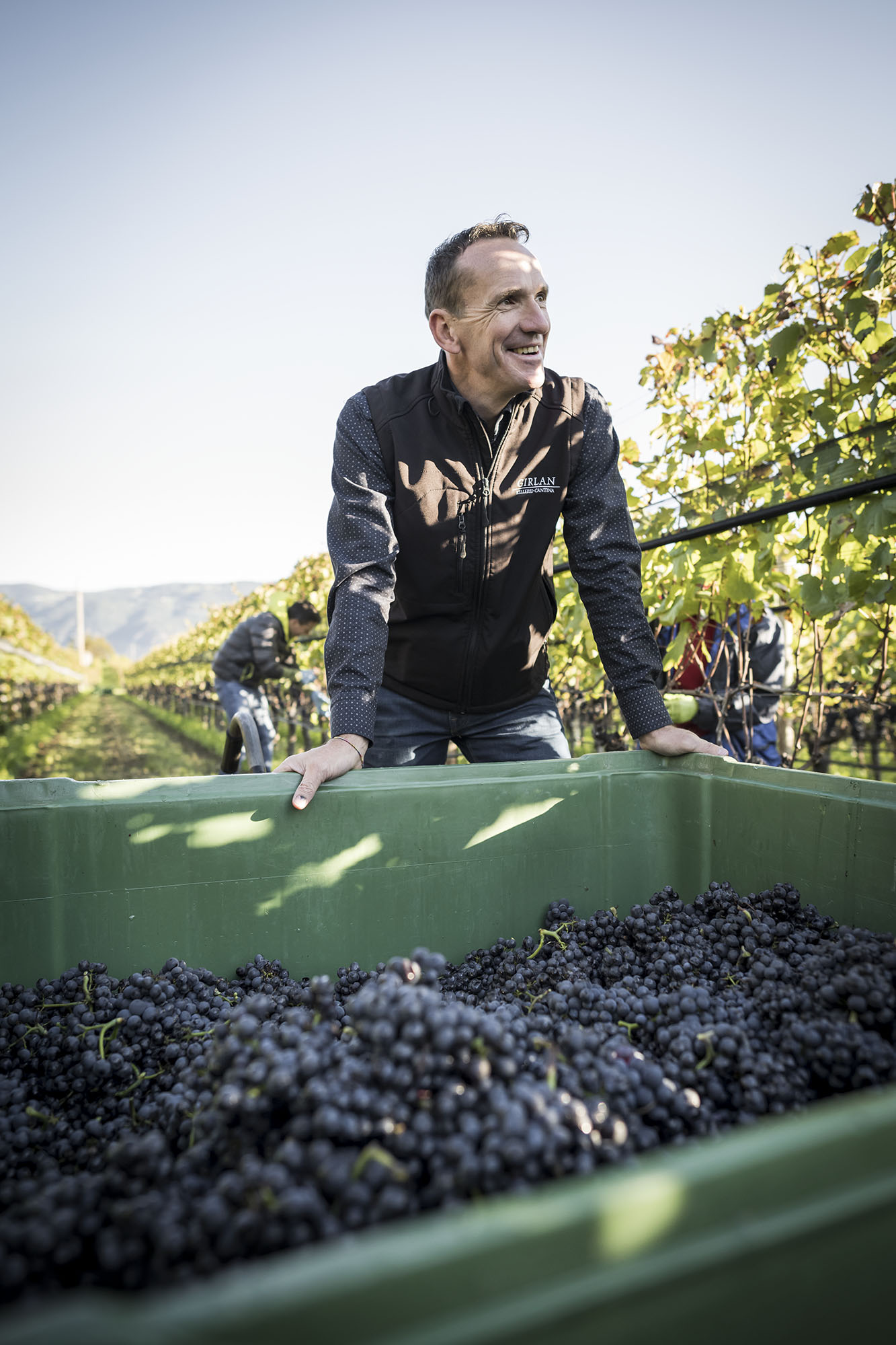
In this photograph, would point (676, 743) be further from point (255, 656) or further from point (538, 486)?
point (255, 656)

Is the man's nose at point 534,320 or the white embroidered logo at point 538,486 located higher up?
the man's nose at point 534,320

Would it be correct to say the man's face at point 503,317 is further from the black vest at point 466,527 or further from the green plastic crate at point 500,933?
the green plastic crate at point 500,933

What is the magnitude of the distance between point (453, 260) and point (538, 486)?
22.4 inches

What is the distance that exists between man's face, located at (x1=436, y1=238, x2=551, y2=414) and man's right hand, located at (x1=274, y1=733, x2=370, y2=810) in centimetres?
90

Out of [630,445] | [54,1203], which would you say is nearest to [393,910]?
[54,1203]

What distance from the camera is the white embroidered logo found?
1.82 m

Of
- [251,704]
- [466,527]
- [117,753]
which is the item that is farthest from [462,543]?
[117,753]

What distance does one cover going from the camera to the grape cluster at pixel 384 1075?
2.04ft

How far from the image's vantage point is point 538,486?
183 cm

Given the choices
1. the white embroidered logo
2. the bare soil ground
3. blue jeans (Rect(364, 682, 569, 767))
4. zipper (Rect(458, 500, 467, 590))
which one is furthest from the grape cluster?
the bare soil ground

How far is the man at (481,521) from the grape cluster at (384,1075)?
666 mm

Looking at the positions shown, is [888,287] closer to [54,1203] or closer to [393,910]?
[393,910]

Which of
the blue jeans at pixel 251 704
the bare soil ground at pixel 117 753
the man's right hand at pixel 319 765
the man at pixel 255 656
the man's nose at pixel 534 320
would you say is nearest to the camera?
the man's right hand at pixel 319 765

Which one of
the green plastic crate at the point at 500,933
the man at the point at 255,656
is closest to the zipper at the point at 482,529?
the green plastic crate at the point at 500,933
